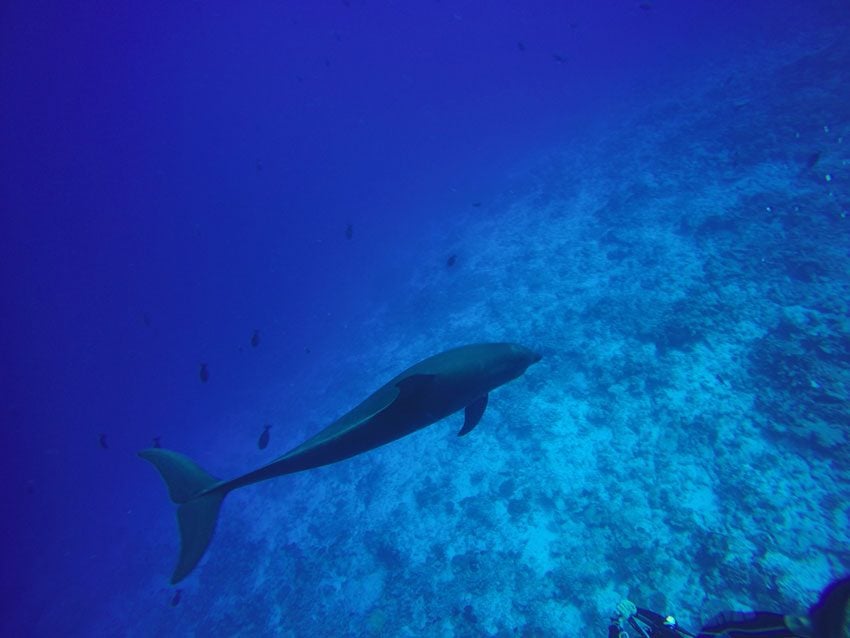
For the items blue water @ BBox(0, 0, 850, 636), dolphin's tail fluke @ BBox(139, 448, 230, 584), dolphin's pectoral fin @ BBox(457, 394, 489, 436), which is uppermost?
dolphin's tail fluke @ BBox(139, 448, 230, 584)

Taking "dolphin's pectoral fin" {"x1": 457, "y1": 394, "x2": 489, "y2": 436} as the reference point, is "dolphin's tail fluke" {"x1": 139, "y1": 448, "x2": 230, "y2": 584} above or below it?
above

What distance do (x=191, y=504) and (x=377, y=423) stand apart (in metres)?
2.35

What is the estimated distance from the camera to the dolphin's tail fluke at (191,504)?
359cm

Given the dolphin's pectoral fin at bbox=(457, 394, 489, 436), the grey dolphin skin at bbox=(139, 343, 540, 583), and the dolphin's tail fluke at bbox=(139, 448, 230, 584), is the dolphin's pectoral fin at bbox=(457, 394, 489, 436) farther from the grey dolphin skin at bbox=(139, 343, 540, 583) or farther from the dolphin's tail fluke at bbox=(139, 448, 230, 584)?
the dolphin's tail fluke at bbox=(139, 448, 230, 584)

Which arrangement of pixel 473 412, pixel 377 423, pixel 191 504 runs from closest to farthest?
1. pixel 377 423
2. pixel 191 504
3. pixel 473 412

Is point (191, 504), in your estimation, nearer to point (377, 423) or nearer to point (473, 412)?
point (377, 423)

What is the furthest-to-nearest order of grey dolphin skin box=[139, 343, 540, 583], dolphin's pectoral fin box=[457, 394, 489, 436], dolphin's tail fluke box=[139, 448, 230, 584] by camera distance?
dolphin's pectoral fin box=[457, 394, 489, 436] → dolphin's tail fluke box=[139, 448, 230, 584] → grey dolphin skin box=[139, 343, 540, 583]

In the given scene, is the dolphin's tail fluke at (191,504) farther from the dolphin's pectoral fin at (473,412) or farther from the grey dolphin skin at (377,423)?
the dolphin's pectoral fin at (473,412)

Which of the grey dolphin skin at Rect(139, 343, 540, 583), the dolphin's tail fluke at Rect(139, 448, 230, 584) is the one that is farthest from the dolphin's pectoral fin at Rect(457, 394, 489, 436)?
the dolphin's tail fluke at Rect(139, 448, 230, 584)

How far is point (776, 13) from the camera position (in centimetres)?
2559

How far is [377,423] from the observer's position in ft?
9.66

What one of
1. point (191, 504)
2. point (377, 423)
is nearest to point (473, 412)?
point (377, 423)

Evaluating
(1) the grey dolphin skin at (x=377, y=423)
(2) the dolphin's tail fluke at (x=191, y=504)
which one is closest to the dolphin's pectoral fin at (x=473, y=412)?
(1) the grey dolphin skin at (x=377, y=423)

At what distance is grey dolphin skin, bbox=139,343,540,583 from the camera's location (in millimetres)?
2926
